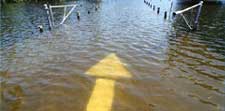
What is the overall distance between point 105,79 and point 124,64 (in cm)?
268

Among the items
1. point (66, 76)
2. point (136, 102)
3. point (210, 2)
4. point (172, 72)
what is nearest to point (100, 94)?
point (136, 102)

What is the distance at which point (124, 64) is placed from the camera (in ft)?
48.2

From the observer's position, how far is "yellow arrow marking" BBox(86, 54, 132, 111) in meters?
9.74

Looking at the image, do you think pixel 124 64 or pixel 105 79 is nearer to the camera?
pixel 105 79

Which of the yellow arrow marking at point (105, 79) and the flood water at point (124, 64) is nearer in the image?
the yellow arrow marking at point (105, 79)

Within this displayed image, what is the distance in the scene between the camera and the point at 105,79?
12.3 m

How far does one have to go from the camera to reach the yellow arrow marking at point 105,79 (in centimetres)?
974

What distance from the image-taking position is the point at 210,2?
57.1m

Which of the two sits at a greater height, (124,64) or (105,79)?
(124,64)

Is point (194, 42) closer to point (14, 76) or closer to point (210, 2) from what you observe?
point (14, 76)

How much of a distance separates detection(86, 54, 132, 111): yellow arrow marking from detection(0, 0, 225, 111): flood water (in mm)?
296

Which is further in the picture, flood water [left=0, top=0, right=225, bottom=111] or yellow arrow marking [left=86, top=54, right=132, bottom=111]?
flood water [left=0, top=0, right=225, bottom=111]

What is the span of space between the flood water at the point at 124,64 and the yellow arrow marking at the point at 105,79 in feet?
0.97

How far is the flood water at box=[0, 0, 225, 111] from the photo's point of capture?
34.1 feet
